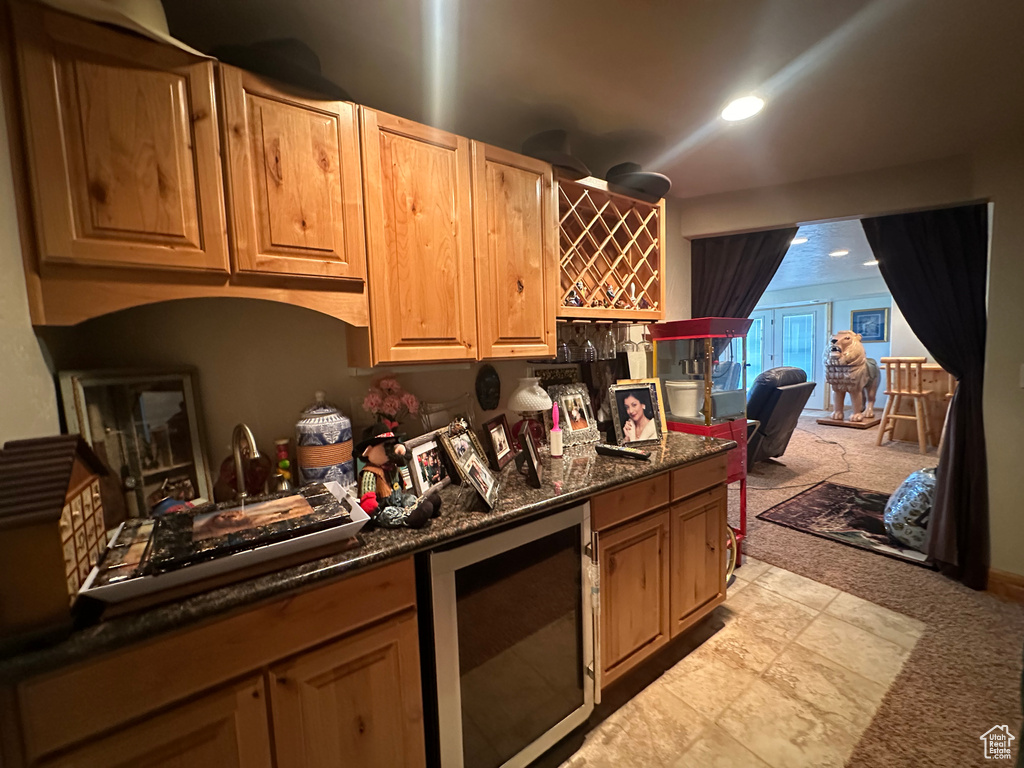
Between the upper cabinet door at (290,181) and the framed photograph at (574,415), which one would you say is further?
the framed photograph at (574,415)

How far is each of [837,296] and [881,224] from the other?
5653 mm

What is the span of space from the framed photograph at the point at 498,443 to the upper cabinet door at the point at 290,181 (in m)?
0.80

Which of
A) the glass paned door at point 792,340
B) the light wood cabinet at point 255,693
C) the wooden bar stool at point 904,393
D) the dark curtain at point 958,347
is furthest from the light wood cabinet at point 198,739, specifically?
the glass paned door at point 792,340

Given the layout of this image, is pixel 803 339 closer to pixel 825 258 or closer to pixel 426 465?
pixel 825 258

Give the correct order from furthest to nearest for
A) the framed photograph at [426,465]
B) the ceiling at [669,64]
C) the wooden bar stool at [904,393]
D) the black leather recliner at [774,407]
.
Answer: the wooden bar stool at [904,393] < the black leather recliner at [774,407] < the framed photograph at [426,465] < the ceiling at [669,64]

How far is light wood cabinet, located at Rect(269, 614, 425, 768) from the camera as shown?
923mm

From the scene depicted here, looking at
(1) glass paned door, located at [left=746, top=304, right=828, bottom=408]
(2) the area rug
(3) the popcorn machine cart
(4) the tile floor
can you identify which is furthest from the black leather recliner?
(1) glass paned door, located at [left=746, top=304, right=828, bottom=408]

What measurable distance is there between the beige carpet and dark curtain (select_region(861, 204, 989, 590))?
264mm

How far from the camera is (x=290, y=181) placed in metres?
1.12

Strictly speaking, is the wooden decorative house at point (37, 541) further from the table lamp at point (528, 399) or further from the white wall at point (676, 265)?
the white wall at point (676, 265)

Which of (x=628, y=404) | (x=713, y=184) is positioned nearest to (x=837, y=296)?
(x=713, y=184)

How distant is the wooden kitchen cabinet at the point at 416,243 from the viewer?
127 cm

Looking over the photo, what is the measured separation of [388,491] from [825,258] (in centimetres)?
615

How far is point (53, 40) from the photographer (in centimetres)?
85
